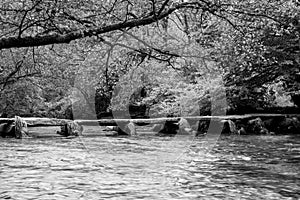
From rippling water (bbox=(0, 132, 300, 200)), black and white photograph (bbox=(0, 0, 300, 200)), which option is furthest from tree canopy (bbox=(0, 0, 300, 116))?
rippling water (bbox=(0, 132, 300, 200))

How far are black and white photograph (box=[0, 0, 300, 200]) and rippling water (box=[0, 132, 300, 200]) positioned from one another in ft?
0.07

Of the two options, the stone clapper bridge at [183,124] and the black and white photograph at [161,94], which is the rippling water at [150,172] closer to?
the black and white photograph at [161,94]

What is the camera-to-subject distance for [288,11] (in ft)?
36.1

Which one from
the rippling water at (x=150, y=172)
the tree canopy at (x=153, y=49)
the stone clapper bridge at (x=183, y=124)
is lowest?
the rippling water at (x=150, y=172)

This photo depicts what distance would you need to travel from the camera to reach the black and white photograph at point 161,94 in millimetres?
7699

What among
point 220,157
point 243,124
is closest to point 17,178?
point 220,157

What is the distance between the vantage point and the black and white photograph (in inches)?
303

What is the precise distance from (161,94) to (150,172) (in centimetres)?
1517

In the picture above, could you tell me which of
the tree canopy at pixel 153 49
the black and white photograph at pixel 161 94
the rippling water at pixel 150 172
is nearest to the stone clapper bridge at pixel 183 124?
the black and white photograph at pixel 161 94

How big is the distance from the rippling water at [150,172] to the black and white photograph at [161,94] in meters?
0.02

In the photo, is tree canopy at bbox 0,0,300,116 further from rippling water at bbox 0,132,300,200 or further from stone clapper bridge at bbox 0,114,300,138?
rippling water at bbox 0,132,300,200

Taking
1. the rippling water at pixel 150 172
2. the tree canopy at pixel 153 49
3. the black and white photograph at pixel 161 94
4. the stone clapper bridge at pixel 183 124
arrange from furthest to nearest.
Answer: the stone clapper bridge at pixel 183 124 < the tree canopy at pixel 153 49 < the black and white photograph at pixel 161 94 < the rippling water at pixel 150 172

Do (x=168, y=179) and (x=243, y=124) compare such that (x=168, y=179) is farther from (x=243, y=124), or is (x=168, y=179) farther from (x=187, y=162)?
(x=243, y=124)

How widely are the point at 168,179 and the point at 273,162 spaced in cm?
321
